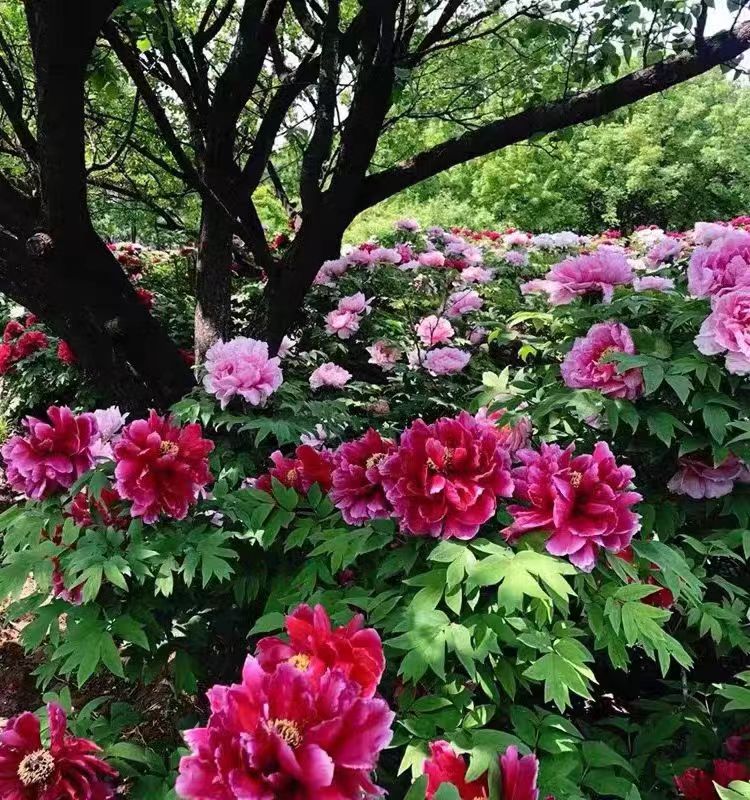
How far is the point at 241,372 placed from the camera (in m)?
2.29

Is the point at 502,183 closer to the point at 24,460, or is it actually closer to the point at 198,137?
the point at 198,137

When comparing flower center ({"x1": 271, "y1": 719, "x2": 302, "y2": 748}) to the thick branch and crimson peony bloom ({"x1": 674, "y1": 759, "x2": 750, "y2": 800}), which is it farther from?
the thick branch

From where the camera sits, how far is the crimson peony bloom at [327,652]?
106 cm

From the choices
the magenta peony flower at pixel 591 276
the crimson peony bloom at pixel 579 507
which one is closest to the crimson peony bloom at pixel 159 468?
the crimson peony bloom at pixel 579 507

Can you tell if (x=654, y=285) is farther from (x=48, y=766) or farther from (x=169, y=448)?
(x=48, y=766)

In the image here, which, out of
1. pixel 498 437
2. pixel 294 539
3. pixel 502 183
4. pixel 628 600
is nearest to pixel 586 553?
pixel 628 600

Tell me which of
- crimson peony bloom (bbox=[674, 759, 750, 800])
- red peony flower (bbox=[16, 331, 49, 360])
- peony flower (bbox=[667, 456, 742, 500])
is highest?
red peony flower (bbox=[16, 331, 49, 360])

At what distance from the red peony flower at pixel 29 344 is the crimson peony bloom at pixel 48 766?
3.82m

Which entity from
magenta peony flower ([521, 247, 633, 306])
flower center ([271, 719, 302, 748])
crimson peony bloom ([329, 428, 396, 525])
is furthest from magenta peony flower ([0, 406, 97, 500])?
magenta peony flower ([521, 247, 633, 306])

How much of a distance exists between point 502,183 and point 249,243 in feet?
54.9

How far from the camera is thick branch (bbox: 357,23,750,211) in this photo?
110 inches

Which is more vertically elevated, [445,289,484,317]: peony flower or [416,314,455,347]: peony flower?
[445,289,484,317]: peony flower

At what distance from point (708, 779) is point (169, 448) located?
1.44 metres

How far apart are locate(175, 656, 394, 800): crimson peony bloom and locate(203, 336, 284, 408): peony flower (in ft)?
4.58
